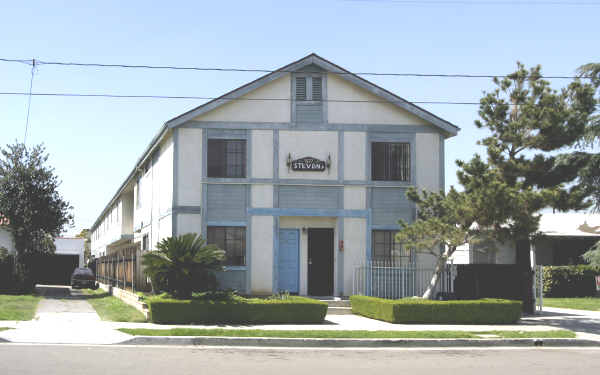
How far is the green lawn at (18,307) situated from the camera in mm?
18108

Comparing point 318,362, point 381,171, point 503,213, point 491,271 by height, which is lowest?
point 318,362

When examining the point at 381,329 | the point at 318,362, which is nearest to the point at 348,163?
the point at 381,329

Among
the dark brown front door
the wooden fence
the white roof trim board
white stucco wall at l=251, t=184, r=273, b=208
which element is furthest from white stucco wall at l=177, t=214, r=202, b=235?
the white roof trim board

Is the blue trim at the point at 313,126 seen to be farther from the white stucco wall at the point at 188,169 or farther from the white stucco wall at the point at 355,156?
the white stucco wall at the point at 188,169

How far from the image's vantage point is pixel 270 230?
2225 centimetres

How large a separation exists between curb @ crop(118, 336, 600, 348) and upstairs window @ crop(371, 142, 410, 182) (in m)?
8.68

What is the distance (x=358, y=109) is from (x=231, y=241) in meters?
5.85

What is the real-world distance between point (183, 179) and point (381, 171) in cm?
630

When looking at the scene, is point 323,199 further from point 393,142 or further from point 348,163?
point 393,142

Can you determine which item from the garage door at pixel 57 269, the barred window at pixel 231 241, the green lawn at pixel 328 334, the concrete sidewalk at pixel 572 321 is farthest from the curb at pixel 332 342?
the garage door at pixel 57 269

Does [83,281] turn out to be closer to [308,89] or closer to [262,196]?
[262,196]

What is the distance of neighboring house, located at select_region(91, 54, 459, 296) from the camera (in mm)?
22125

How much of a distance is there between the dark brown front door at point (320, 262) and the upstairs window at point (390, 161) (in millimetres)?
2466

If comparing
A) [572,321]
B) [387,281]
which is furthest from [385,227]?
[572,321]
